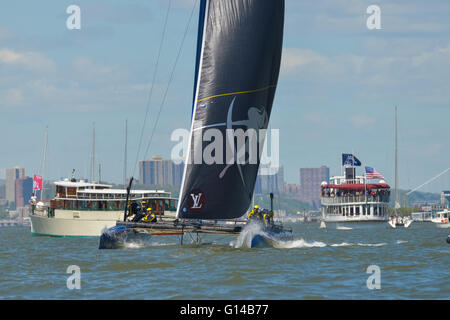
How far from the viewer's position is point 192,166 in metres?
33.4

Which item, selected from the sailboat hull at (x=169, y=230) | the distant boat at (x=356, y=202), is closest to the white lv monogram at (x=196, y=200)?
the sailboat hull at (x=169, y=230)

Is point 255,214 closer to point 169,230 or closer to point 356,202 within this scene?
point 169,230

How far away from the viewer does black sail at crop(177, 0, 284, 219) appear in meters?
33.2

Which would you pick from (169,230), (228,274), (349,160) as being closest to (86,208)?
(169,230)

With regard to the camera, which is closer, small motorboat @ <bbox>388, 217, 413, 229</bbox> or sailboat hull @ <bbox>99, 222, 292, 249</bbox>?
sailboat hull @ <bbox>99, 222, 292, 249</bbox>

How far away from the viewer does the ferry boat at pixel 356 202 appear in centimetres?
11731

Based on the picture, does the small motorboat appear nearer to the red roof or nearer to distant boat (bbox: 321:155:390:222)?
distant boat (bbox: 321:155:390:222)

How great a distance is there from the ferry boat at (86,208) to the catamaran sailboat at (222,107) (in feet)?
106

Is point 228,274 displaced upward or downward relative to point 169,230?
downward

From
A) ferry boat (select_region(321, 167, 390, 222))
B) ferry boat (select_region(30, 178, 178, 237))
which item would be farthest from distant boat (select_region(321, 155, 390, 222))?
ferry boat (select_region(30, 178, 178, 237))

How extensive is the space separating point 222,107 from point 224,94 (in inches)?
22.5

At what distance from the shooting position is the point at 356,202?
119000 millimetres
